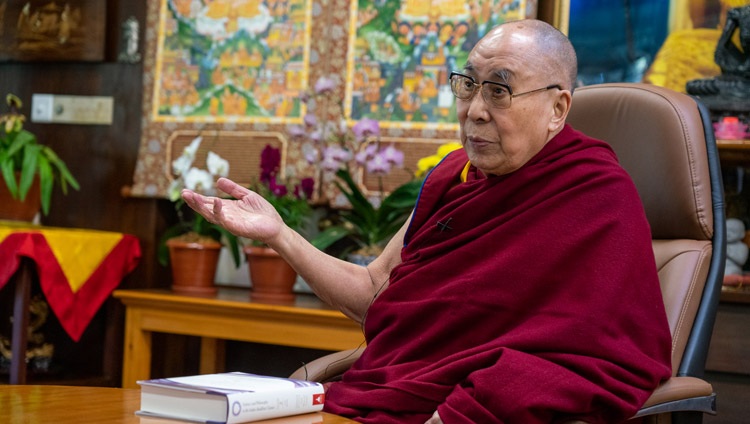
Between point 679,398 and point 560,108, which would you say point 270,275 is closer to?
point 560,108

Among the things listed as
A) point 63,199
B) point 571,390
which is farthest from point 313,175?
point 571,390

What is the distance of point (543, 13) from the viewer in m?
2.97

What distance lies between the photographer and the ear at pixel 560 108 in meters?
1.68

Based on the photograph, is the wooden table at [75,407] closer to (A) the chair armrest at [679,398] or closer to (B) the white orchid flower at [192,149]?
(A) the chair armrest at [679,398]

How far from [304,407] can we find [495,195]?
1.72 feet

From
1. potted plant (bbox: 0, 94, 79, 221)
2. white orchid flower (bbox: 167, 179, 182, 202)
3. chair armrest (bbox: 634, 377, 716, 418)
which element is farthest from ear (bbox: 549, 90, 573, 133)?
potted plant (bbox: 0, 94, 79, 221)

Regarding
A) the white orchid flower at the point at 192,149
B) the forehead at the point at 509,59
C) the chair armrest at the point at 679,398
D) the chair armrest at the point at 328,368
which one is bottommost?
the chair armrest at the point at 328,368

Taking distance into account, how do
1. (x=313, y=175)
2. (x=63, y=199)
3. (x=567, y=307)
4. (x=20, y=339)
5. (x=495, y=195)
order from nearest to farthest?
(x=567, y=307) < (x=495, y=195) < (x=20, y=339) < (x=313, y=175) < (x=63, y=199)

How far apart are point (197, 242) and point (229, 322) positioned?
349 millimetres

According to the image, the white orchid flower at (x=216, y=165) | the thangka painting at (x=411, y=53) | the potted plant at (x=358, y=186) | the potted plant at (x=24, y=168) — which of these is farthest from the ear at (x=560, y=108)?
the potted plant at (x=24, y=168)

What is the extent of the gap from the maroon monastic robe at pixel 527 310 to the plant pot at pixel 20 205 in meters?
1.76

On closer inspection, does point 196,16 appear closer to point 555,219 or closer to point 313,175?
point 313,175

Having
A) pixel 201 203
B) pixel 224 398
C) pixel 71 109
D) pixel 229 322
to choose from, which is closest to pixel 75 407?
pixel 224 398

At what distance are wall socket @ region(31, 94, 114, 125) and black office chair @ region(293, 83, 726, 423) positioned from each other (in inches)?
76.3
